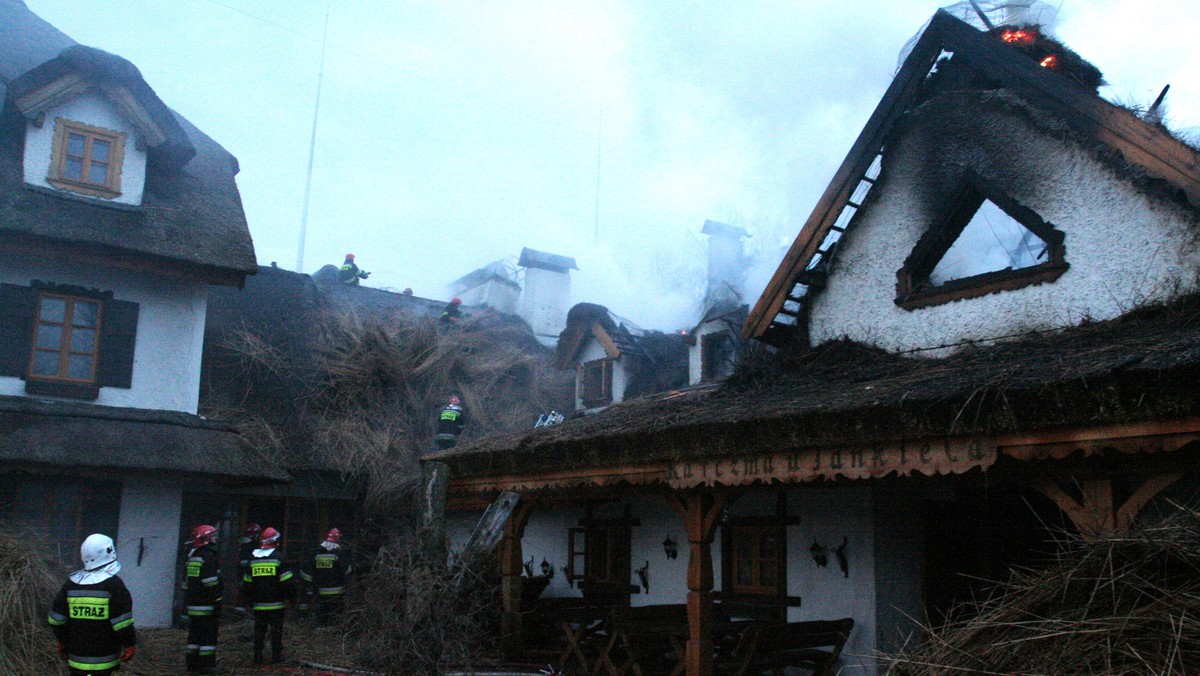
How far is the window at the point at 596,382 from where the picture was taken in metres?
19.6

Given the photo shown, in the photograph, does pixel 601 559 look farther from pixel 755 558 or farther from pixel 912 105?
pixel 912 105

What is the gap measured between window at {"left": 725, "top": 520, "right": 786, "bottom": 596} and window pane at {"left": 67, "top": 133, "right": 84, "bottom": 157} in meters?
12.2

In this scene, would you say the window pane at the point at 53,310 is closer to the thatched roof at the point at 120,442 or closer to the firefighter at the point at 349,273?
the thatched roof at the point at 120,442

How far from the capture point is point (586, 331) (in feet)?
67.9

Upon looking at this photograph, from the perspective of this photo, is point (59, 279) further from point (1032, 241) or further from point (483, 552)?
point (1032, 241)

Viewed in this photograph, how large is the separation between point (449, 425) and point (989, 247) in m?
12.2

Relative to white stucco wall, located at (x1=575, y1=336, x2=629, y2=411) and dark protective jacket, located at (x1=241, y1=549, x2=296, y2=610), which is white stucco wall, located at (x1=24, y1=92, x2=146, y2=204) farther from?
white stucco wall, located at (x1=575, y1=336, x2=629, y2=411)

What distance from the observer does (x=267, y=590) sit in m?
11.3

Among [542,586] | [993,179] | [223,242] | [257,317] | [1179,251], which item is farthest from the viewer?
Result: [257,317]

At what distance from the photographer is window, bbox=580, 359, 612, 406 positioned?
19578mm

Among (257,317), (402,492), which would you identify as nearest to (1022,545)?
(402,492)

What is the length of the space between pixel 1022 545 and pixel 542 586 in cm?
704

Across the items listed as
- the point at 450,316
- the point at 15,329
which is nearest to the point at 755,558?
the point at 15,329

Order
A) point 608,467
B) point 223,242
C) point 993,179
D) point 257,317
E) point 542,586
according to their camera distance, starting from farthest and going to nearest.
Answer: point 257,317
point 223,242
point 542,586
point 608,467
point 993,179
